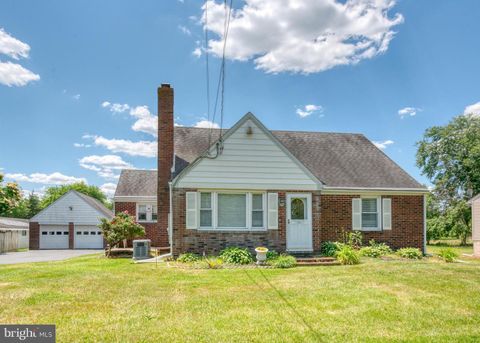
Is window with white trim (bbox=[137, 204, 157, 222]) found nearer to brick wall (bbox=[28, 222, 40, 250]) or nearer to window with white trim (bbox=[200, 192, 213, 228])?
window with white trim (bbox=[200, 192, 213, 228])

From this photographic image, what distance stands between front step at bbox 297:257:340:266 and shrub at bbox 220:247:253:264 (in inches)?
70.6

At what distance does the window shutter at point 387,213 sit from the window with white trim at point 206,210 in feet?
25.6

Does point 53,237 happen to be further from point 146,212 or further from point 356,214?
point 356,214

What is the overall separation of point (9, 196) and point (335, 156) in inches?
582

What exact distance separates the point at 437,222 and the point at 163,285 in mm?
32691

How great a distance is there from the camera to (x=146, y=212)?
22672mm

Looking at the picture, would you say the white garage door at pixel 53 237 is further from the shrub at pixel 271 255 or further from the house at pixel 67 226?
the shrub at pixel 271 255

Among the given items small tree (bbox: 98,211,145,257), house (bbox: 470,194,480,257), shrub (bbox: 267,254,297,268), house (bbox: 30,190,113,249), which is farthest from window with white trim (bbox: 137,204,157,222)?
house (bbox: 470,194,480,257)

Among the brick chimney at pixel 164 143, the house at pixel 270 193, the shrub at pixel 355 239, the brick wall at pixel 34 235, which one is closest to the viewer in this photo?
the house at pixel 270 193

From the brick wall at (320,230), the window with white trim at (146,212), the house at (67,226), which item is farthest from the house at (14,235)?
the brick wall at (320,230)

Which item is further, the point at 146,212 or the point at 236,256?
the point at 146,212

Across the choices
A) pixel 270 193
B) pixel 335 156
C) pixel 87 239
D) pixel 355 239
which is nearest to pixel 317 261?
pixel 270 193

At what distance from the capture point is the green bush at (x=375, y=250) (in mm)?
14096

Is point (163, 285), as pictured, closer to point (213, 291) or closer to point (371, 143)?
point (213, 291)
